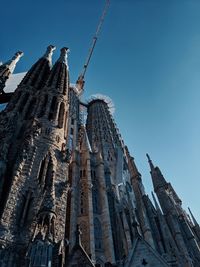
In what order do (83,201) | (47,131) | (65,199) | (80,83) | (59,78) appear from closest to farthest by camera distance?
(65,199)
(47,131)
(83,201)
(59,78)
(80,83)

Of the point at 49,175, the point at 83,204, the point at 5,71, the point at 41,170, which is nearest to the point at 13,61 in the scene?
the point at 5,71

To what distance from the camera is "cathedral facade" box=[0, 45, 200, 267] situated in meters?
12.8

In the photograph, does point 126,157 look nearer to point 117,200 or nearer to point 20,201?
point 117,200

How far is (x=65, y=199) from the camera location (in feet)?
52.9

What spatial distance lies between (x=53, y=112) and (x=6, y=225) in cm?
1247

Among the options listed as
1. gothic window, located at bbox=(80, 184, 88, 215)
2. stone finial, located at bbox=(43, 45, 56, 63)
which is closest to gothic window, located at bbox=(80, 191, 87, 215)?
gothic window, located at bbox=(80, 184, 88, 215)

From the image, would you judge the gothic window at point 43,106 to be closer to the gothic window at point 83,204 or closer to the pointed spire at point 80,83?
the gothic window at point 83,204

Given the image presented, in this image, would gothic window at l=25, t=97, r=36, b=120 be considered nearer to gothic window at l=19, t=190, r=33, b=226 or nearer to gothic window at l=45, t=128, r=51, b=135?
gothic window at l=45, t=128, r=51, b=135

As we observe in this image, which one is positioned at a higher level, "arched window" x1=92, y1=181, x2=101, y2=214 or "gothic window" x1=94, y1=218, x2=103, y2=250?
"arched window" x1=92, y1=181, x2=101, y2=214

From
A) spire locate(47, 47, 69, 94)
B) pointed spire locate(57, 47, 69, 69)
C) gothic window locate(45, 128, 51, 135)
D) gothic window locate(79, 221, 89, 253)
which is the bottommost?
gothic window locate(79, 221, 89, 253)

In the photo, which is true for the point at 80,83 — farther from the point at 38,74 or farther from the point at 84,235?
the point at 84,235

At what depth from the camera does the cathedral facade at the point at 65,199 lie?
12.8 metres

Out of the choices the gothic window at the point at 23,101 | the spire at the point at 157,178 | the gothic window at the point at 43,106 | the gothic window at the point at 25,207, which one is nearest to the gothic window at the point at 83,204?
the gothic window at the point at 43,106

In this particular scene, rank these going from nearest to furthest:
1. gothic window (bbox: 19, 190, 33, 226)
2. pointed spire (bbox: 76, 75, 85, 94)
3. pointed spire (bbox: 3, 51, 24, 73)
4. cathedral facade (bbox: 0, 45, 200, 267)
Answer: cathedral facade (bbox: 0, 45, 200, 267) → gothic window (bbox: 19, 190, 33, 226) → pointed spire (bbox: 3, 51, 24, 73) → pointed spire (bbox: 76, 75, 85, 94)
